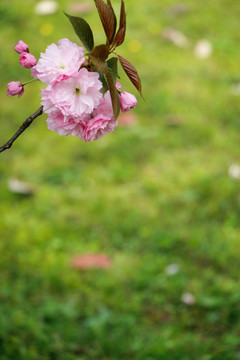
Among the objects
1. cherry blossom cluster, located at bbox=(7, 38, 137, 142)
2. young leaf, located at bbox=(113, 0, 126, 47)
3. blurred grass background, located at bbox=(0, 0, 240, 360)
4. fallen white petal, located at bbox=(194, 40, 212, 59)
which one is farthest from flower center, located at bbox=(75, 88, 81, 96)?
fallen white petal, located at bbox=(194, 40, 212, 59)

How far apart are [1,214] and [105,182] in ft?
2.47

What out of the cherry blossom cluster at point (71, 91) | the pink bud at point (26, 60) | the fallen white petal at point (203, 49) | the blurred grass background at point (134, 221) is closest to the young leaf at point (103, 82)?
the cherry blossom cluster at point (71, 91)

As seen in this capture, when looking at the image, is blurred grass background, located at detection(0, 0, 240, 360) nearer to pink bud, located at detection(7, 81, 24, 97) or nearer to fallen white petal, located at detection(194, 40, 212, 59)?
fallen white petal, located at detection(194, 40, 212, 59)

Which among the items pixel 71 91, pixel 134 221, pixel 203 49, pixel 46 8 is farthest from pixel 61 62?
pixel 46 8

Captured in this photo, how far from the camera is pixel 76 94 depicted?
2.95 ft

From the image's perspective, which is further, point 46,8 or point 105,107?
point 46,8

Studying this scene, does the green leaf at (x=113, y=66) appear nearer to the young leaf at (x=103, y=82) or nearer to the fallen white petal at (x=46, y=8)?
the young leaf at (x=103, y=82)

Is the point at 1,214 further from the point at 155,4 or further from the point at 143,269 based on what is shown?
the point at 155,4

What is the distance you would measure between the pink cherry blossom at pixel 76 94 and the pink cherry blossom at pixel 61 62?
1 cm

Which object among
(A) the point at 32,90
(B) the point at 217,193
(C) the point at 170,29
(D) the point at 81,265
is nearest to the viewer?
(D) the point at 81,265

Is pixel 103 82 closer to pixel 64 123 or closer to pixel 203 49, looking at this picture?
pixel 64 123

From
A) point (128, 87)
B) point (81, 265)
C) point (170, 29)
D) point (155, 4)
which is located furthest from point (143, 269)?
point (155, 4)

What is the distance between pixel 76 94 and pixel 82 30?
113 millimetres

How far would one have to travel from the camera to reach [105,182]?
136 inches
